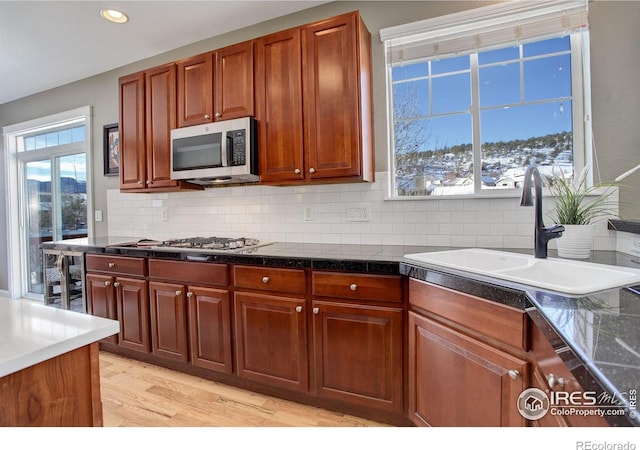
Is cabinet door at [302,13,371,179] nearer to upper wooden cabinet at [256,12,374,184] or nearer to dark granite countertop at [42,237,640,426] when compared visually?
upper wooden cabinet at [256,12,374,184]

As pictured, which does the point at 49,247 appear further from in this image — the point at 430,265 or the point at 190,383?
the point at 430,265

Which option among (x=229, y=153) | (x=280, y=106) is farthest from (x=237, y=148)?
(x=280, y=106)

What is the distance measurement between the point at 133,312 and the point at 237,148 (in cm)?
146

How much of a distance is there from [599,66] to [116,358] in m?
3.84

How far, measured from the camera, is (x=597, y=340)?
59cm

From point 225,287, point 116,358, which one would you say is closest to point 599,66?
point 225,287

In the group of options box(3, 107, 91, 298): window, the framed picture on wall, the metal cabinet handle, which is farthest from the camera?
box(3, 107, 91, 298): window

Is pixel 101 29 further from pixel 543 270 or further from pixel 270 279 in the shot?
pixel 543 270

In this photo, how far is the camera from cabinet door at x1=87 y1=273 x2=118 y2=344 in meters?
2.47

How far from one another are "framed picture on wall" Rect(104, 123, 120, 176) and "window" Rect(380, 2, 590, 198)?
9.52 feet

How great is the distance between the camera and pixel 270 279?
1.85m

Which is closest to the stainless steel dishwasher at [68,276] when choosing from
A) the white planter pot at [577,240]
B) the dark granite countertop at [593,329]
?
the dark granite countertop at [593,329]

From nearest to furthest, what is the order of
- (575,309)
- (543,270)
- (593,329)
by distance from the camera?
(593,329), (575,309), (543,270)

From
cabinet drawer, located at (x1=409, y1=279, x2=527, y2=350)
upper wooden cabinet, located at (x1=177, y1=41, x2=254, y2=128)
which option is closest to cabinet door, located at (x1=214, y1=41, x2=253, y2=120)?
upper wooden cabinet, located at (x1=177, y1=41, x2=254, y2=128)
